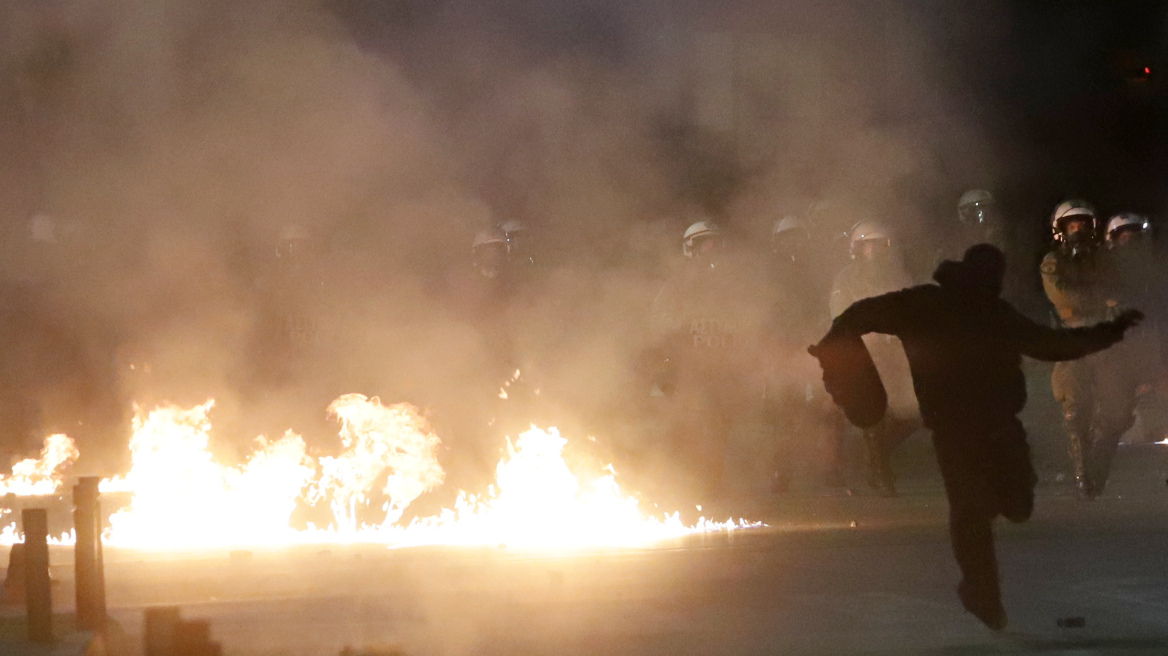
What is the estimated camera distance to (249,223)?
12.1 m

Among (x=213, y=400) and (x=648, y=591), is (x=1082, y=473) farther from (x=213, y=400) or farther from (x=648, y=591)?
(x=213, y=400)

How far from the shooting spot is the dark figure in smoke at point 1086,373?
1055 cm

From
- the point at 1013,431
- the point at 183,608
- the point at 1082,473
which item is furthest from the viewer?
the point at 1082,473

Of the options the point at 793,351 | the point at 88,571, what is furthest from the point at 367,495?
the point at 88,571

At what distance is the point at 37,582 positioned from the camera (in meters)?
5.16

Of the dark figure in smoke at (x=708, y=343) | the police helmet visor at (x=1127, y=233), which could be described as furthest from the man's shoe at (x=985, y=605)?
the police helmet visor at (x=1127, y=233)

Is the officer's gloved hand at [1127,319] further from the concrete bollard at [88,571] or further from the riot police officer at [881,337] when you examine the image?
the riot police officer at [881,337]

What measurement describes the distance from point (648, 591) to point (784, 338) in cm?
512

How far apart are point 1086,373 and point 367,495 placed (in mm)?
5610

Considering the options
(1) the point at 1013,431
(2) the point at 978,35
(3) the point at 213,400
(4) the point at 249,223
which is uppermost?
(2) the point at 978,35

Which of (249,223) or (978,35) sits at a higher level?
(978,35)

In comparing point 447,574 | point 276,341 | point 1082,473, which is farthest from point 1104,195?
point 447,574

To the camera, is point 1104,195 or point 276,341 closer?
point 276,341

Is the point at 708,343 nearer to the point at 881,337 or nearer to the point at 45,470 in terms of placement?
the point at 881,337
